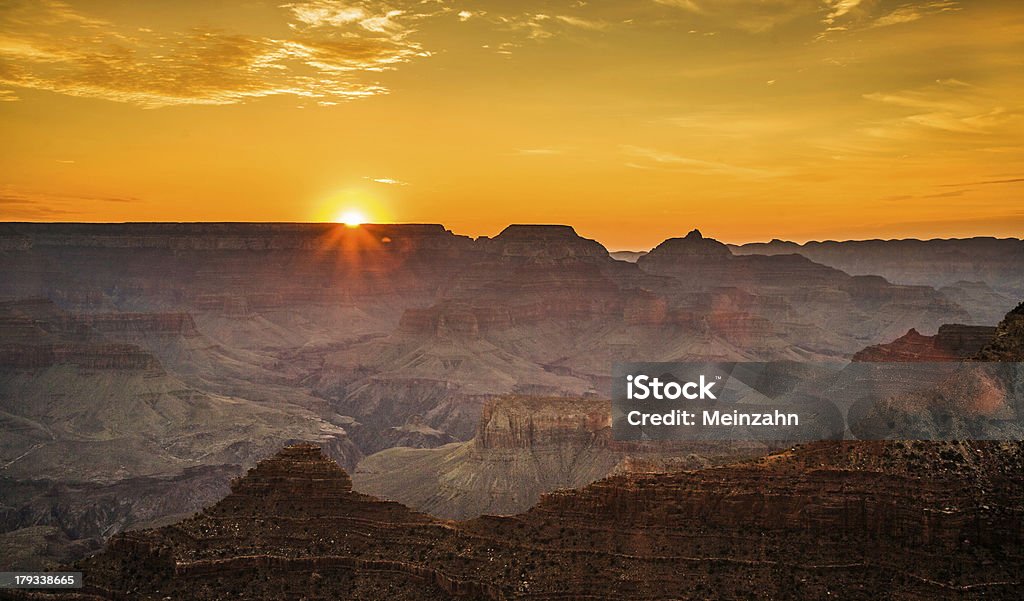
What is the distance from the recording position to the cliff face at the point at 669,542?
42.9 metres

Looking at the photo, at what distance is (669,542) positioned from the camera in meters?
45.9

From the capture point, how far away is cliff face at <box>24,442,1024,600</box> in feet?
141

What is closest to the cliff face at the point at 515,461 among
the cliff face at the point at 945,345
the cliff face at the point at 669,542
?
the cliff face at the point at 945,345

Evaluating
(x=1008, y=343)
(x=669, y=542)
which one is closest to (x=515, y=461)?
(x=669, y=542)

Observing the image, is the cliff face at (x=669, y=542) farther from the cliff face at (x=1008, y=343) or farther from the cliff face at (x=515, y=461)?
the cliff face at (x=515, y=461)

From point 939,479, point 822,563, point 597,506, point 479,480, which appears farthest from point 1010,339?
point 479,480

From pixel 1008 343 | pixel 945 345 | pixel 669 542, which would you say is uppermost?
pixel 1008 343

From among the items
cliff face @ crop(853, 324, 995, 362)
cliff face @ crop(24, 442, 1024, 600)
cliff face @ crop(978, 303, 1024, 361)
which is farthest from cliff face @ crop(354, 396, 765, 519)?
cliff face @ crop(24, 442, 1024, 600)

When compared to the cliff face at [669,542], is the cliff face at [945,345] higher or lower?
higher

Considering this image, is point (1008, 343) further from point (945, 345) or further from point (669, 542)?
point (945, 345)

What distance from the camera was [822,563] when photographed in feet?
144

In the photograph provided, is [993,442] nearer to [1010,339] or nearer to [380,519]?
[1010,339]

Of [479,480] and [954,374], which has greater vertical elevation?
[954,374]

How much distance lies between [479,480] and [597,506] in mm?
55352
